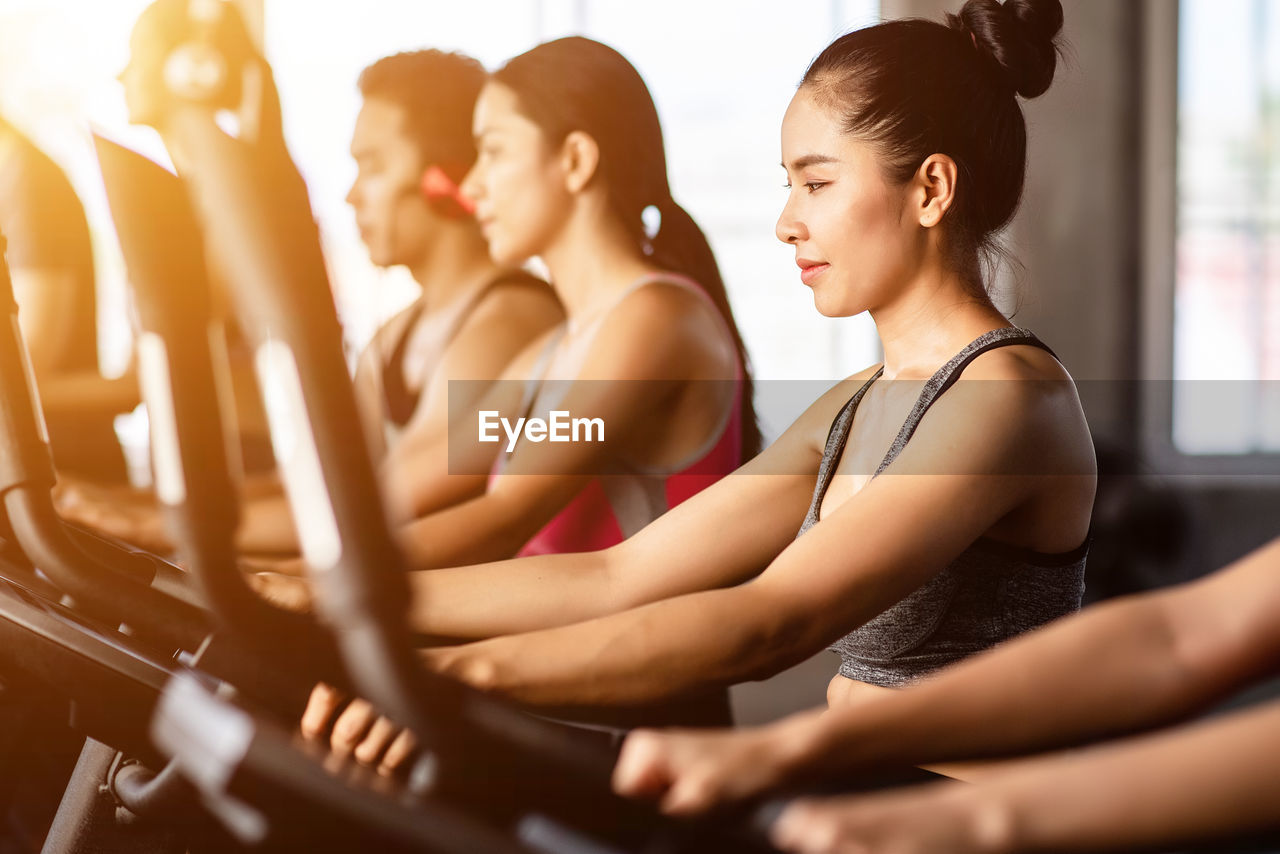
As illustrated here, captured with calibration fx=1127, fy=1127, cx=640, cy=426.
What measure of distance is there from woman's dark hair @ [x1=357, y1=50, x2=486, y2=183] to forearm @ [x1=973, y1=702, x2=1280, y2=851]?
1451 mm

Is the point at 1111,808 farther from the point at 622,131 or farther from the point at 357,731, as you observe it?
the point at 622,131

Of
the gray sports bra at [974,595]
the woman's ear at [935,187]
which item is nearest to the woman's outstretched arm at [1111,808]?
the gray sports bra at [974,595]

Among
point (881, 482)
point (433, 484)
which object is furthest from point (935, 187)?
point (433, 484)

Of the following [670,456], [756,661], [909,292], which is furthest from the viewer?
[670,456]

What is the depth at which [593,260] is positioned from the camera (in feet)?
4.37

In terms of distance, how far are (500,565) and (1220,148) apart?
241 centimetres

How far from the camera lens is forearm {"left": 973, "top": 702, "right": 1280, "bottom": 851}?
0.34 m

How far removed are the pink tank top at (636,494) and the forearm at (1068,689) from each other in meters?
0.72

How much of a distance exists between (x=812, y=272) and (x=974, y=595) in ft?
1.00

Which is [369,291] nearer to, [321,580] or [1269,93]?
[321,580]

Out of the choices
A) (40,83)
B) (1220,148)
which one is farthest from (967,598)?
(1220,148)

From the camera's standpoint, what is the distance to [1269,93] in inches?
107

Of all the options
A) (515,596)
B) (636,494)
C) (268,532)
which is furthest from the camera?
(636,494)

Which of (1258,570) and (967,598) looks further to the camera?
(967,598)
